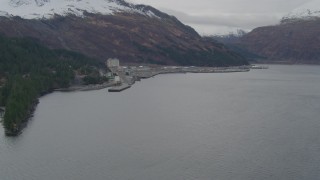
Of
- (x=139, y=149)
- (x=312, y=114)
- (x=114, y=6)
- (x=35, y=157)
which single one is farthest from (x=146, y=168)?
(x=114, y=6)

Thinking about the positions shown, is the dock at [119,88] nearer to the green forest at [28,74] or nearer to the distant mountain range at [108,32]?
the green forest at [28,74]

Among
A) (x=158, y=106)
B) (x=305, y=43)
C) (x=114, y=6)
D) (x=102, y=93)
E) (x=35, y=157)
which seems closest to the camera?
(x=35, y=157)

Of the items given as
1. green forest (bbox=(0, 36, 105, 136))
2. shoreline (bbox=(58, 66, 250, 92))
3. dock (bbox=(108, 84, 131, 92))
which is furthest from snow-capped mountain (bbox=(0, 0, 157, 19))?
dock (bbox=(108, 84, 131, 92))

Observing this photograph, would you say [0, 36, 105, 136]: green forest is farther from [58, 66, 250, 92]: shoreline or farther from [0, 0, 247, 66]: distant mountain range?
[0, 0, 247, 66]: distant mountain range

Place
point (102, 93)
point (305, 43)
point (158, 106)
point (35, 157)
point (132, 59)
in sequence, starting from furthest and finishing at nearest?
point (305, 43)
point (132, 59)
point (102, 93)
point (158, 106)
point (35, 157)

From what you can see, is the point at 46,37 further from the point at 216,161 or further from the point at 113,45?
the point at 216,161

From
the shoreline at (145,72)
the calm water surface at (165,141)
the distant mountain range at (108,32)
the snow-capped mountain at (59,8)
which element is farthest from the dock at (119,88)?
the snow-capped mountain at (59,8)

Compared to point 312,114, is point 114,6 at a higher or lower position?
higher

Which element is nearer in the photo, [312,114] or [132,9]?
[312,114]
